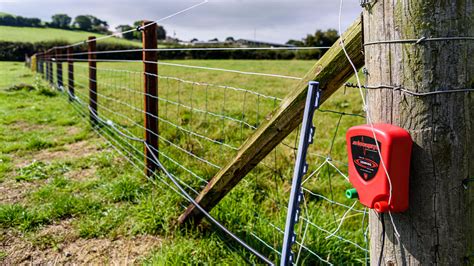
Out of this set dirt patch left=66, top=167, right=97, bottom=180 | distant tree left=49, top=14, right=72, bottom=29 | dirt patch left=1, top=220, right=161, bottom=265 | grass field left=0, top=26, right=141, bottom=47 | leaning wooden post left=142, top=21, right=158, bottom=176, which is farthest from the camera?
distant tree left=49, top=14, right=72, bottom=29

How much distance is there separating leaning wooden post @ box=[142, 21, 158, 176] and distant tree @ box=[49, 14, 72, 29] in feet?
261

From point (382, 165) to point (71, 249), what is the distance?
7.75 feet

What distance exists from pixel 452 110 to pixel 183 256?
1.82 meters

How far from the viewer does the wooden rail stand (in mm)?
1530

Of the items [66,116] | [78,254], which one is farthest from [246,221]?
[66,116]

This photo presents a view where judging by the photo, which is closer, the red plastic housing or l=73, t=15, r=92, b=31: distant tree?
the red plastic housing

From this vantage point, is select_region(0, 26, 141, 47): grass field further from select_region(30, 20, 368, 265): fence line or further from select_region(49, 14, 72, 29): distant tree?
select_region(30, 20, 368, 265): fence line

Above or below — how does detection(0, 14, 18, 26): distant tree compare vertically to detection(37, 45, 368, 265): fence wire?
above

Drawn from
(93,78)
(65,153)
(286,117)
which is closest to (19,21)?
(93,78)

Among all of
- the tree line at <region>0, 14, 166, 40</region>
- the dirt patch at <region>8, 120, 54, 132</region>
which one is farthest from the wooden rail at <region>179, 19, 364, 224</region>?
the tree line at <region>0, 14, 166, 40</region>

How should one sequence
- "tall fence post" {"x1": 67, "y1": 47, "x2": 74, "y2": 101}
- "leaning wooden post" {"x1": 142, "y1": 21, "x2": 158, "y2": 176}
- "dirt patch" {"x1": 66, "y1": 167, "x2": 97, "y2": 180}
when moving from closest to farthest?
"leaning wooden post" {"x1": 142, "y1": 21, "x2": 158, "y2": 176} < "dirt patch" {"x1": 66, "y1": 167, "x2": 97, "y2": 180} < "tall fence post" {"x1": 67, "y1": 47, "x2": 74, "y2": 101}

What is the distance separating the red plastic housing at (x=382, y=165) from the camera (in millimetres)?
1158

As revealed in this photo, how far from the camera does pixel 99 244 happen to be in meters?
2.83

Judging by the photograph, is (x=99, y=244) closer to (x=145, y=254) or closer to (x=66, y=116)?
(x=145, y=254)
